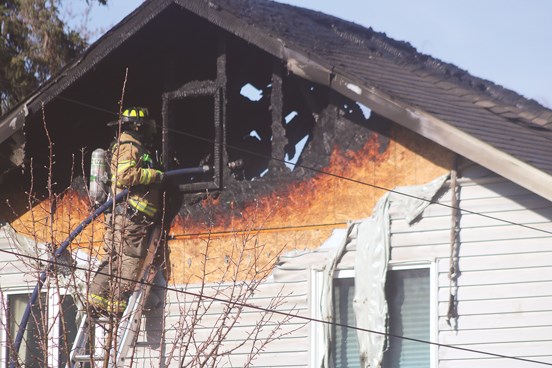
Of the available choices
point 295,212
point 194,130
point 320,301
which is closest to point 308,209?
point 295,212

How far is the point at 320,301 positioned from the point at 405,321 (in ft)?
2.54

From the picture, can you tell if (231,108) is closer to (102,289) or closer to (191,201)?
(191,201)

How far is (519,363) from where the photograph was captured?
32.2 ft

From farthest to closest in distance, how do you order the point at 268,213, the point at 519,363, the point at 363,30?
the point at 363,30, the point at 268,213, the point at 519,363

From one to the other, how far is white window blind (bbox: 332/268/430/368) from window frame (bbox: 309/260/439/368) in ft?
0.23

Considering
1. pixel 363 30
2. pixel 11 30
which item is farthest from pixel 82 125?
pixel 11 30

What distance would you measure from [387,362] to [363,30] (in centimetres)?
496

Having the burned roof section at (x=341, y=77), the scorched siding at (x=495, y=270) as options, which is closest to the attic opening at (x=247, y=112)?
the burned roof section at (x=341, y=77)

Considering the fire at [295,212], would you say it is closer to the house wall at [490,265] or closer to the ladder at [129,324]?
the ladder at [129,324]

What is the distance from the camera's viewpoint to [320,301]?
10.8 m

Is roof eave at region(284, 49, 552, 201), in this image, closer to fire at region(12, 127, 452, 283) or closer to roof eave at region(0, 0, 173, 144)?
fire at region(12, 127, 452, 283)

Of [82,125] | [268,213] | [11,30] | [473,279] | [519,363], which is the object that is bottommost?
[519,363]

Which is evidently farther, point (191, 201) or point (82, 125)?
point (82, 125)

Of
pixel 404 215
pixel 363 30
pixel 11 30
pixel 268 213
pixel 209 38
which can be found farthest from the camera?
pixel 11 30
